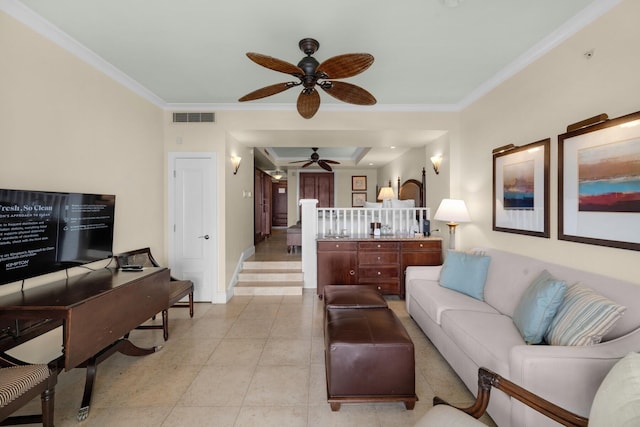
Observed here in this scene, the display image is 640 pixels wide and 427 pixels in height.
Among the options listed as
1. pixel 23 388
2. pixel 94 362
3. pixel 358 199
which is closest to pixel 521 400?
pixel 23 388

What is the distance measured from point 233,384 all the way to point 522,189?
126 inches

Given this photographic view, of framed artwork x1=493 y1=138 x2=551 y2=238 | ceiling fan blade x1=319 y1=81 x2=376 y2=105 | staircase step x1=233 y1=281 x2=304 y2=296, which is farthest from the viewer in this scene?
staircase step x1=233 y1=281 x2=304 y2=296

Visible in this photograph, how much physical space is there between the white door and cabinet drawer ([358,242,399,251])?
219 cm

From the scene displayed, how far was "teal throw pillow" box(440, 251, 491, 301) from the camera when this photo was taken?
9.17 feet

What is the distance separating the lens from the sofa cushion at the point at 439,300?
2.50m

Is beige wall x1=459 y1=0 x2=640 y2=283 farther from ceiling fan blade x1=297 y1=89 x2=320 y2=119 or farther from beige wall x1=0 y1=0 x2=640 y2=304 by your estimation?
ceiling fan blade x1=297 y1=89 x2=320 y2=119

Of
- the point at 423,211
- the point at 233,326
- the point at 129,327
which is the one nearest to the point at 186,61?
the point at 129,327

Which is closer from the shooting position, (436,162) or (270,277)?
(436,162)

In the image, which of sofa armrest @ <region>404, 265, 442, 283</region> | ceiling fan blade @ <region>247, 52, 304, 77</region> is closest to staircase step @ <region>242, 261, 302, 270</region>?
sofa armrest @ <region>404, 265, 442, 283</region>

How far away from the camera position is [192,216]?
4027 mm

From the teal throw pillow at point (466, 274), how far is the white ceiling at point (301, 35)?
199cm

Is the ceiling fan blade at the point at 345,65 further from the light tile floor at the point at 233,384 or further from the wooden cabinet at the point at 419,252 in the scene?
the wooden cabinet at the point at 419,252

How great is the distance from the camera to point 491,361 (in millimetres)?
1743

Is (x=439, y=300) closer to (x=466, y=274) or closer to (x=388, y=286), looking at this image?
(x=466, y=274)
